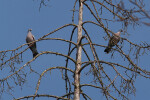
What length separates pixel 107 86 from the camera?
5297mm

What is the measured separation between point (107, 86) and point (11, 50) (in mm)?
2200

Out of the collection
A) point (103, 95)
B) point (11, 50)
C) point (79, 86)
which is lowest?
point (103, 95)

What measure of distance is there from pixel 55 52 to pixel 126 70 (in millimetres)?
1451

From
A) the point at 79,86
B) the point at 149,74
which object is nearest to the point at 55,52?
the point at 79,86

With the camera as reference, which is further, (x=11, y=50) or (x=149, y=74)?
(x=11, y=50)

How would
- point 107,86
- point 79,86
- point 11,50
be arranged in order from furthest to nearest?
1. point 11,50
2. point 79,86
3. point 107,86

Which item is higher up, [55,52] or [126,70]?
[55,52]

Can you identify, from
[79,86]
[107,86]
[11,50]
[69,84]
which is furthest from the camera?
[69,84]

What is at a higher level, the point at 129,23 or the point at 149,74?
the point at 129,23

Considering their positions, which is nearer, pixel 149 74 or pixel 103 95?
pixel 103 95

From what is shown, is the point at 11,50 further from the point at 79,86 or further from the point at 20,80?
the point at 79,86

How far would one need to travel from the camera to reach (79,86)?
5.78m

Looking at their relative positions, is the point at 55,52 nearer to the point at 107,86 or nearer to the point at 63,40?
the point at 63,40

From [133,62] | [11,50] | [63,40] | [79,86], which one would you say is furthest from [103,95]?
[11,50]
